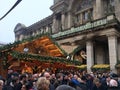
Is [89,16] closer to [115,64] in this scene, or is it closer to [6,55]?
[115,64]

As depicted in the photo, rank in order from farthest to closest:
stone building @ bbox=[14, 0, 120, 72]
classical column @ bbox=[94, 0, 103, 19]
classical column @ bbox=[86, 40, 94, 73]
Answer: classical column @ bbox=[94, 0, 103, 19]
classical column @ bbox=[86, 40, 94, 73]
stone building @ bbox=[14, 0, 120, 72]

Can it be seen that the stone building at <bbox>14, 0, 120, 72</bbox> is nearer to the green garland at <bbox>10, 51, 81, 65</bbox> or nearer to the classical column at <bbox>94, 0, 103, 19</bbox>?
the classical column at <bbox>94, 0, 103, 19</bbox>

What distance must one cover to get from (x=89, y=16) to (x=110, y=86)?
22947 mm

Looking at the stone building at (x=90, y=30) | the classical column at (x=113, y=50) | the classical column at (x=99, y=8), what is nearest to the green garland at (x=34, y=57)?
the stone building at (x=90, y=30)

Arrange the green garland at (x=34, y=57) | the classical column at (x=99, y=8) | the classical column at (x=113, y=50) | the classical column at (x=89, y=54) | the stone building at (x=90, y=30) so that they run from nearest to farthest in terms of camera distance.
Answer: the green garland at (x=34, y=57)
the classical column at (x=113, y=50)
the stone building at (x=90, y=30)
the classical column at (x=89, y=54)
the classical column at (x=99, y=8)

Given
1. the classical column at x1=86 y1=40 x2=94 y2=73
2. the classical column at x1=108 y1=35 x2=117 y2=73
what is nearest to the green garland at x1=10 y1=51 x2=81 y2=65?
the classical column at x1=108 y1=35 x2=117 y2=73

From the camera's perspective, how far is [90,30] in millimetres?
28062

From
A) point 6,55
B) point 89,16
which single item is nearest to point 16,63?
point 6,55

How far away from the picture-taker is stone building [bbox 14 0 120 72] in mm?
26094

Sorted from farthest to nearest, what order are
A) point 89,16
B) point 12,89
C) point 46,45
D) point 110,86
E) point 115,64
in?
1. point 89,16
2. point 115,64
3. point 46,45
4. point 110,86
5. point 12,89

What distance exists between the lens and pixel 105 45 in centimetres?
3048

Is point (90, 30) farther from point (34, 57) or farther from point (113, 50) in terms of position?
point (34, 57)

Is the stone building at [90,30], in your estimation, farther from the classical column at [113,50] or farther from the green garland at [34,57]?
the green garland at [34,57]

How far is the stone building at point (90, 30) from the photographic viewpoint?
26094 millimetres
